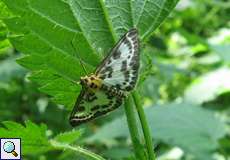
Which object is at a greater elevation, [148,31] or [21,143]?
[148,31]

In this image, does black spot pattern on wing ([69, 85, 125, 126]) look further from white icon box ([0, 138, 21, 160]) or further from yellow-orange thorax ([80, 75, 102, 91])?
white icon box ([0, 138, 21, 160])

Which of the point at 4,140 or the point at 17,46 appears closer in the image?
the point at 17,46

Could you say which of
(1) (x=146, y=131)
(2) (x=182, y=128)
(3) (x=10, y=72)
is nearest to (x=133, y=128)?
(1) (x=146, y=131)

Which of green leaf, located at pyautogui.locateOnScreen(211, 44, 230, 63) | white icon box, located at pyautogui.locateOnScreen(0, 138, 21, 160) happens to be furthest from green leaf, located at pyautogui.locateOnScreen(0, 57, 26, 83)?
white icon box, located at pyautogui.locateOnScreen(0, 138, 21, 160)

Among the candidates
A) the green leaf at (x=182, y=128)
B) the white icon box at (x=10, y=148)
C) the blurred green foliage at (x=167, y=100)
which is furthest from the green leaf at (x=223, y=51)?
the white icon box at (x=10, y=148)

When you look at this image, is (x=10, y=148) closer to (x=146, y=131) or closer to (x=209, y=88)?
(x=146, y=131)

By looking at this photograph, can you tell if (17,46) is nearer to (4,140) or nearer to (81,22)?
(81,22)

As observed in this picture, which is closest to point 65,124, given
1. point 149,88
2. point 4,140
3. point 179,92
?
point 149,88
